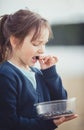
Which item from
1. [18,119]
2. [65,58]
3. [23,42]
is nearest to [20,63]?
[23,42]

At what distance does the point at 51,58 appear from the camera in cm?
106

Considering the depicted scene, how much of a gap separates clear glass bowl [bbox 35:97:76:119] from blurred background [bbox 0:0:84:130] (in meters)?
0.36

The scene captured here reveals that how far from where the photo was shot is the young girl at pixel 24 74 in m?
0.91

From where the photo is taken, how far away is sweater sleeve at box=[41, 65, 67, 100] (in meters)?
1.04

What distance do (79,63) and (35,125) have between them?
50cm

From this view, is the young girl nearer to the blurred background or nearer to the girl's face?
the girl's face

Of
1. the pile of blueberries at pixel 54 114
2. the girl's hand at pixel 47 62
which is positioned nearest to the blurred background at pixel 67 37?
the girl's hand at pixel 47 62

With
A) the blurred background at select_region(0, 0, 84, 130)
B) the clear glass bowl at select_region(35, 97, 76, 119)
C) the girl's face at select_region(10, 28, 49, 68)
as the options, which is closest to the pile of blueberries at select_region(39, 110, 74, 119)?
the clear glass bowl at select_region(35, 97, 76, 119)

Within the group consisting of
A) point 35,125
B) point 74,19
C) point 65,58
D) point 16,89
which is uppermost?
point 74,19

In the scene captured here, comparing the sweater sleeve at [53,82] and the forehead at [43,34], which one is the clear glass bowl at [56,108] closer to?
the sweater sleeve at [53,82]

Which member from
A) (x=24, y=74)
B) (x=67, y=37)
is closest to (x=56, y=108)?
(x=24, y=74)

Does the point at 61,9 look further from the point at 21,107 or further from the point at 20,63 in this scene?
the point at 21,107

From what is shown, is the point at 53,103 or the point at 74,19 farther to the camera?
the point at 74,19

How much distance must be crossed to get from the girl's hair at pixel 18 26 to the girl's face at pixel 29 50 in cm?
1
